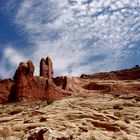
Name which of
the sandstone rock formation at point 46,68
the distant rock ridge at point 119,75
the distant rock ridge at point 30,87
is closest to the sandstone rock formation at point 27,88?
the distant rock ridge at point 30,87

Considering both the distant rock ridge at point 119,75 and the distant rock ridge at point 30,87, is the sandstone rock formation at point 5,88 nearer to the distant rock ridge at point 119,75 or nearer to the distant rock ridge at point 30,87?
the distant rock ridge at point 30,87

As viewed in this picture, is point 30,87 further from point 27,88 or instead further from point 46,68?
point 46,68

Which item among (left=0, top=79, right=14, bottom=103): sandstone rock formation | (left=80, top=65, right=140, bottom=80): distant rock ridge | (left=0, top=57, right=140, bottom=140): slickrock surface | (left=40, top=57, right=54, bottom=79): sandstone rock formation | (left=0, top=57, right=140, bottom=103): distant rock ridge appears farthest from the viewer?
(left=80, top=65, right=140, bottom=80): distant rock ridge

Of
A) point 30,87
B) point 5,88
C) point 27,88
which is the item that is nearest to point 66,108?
point 30,87

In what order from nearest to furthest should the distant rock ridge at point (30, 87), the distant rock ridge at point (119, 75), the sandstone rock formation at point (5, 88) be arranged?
the distant rock ridge at point (30, 87), the sandstone rock formation at point (5, 88), the distant rock ridge at point (119, 75)

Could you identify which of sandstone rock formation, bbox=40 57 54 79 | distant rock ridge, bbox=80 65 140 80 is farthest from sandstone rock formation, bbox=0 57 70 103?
distant rock ridge, bbox=80 65 140 80

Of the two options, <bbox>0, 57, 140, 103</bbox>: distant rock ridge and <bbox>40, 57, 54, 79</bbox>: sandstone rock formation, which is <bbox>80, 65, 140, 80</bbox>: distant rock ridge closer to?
<bbox>40, 57, 54, 79</bbox>: sandstone rock formation

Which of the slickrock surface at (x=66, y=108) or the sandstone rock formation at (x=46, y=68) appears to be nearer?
the slickrock surface at (x=66, y=108)

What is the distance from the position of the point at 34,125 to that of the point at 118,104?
19907 mm

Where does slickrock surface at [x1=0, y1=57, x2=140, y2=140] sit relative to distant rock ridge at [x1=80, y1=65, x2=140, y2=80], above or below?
below

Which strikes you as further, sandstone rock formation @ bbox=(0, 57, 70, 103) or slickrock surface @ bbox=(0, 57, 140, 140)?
sandstone rock formation @ bbox=(0, 57, 70, 103)

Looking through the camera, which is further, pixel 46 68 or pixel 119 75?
pixel 119 75

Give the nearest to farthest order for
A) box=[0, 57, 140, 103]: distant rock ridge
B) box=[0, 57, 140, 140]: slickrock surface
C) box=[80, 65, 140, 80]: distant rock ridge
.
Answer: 1. box=[0, 57, 140, 140]: slickrock surface
2. box=[0, 57, 140, 103]: distant rock ridge
3. box=[80, 65, 140, 80]: distant rock ridge


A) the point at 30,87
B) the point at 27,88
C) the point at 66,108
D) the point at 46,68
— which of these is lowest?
the point at 66,108
